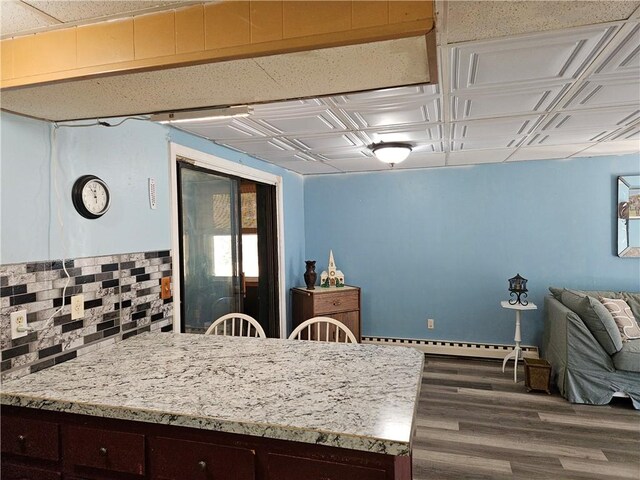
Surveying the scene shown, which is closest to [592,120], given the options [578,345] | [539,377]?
[578,345]

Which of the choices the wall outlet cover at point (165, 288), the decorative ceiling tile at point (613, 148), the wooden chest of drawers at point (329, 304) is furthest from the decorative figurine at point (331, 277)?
the decorative ceiling tile at point (613, 148)

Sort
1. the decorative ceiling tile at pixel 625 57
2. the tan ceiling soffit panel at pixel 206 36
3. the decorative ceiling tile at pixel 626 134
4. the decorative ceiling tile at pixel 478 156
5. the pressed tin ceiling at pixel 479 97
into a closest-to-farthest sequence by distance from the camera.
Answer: the tan ceiling soffit panel at pixel 206 36, the pressed tin ceiling at pixel 479 97, the decorative ceiling tile at pixel 625 57, the decorative ceiling tile at pixel 626 134, the decorative ceiling tile at pixel 478 156

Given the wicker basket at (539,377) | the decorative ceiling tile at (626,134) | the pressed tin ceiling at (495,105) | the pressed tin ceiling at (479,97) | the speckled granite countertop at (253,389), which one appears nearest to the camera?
the speckled granite countertop at (253,389)

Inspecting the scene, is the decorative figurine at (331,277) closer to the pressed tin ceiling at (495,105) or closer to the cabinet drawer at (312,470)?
the pressed tin ceiling at (495,105)

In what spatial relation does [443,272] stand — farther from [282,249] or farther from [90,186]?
[90,186]

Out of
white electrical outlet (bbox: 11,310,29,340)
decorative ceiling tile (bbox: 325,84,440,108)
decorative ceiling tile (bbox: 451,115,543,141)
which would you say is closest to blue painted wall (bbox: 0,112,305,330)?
white electrical outlet (bbox: 11,310,29,340)

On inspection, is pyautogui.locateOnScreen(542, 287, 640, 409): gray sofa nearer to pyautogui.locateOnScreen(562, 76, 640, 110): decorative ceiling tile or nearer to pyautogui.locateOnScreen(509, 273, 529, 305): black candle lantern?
pyautogui.locateOnScreen(509, 273, 529, 305): black candle lantern

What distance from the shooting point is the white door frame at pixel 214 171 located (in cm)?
261

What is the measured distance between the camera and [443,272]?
4.65 meters

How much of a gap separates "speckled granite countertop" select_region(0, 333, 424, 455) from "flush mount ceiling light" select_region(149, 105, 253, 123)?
3.54 feet

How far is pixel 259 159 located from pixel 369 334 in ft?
8.16

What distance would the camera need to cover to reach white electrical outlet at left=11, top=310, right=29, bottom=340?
1637 mm

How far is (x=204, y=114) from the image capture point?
1.75 metres

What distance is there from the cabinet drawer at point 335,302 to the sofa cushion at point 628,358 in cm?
236
